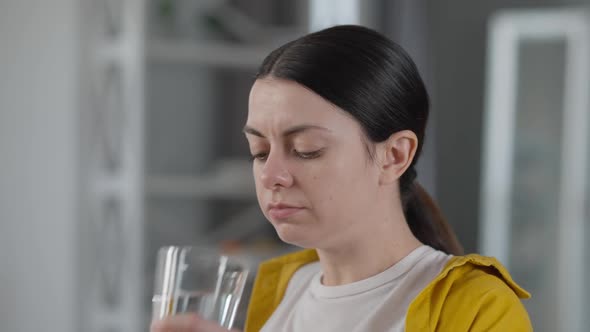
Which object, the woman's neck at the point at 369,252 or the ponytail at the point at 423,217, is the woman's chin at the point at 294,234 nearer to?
the woman's neck at the point at 369,252

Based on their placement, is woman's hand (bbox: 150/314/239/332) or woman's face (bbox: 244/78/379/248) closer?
woman's hand (bbox: 150/314/239/332)

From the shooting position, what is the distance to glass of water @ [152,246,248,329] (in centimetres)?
90

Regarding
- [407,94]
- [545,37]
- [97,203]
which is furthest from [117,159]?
[407,94]

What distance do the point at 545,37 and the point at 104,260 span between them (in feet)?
7.50

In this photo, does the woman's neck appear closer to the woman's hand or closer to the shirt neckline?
the shirt neckline

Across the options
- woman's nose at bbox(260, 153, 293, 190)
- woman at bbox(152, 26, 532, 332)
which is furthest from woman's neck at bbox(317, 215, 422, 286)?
woman's nose at bbox(260, 153, 293, 190)

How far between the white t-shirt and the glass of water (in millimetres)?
233

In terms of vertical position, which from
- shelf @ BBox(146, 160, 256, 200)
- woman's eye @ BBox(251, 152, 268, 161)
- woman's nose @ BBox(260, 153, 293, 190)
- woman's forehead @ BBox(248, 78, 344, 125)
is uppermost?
woman's forehead @ BBox(248, 78, 344, 125)

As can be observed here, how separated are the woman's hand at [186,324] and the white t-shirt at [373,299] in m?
0.25

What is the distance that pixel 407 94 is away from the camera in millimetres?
1118

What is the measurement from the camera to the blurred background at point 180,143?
338cm

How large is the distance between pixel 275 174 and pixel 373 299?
21 centimetres

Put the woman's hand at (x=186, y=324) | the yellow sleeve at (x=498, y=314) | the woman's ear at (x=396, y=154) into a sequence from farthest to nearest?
1. the woman's ear at (x=396, y=154)
2. the yellow sleeve at (x=498, y=314)
3. the woman's hand at (x=186, y=324)

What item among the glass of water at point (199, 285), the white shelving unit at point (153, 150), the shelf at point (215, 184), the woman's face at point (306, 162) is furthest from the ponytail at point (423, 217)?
the shelf at point (215, 184)
